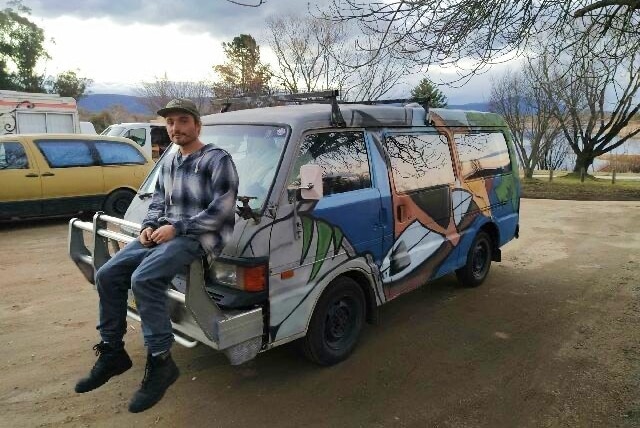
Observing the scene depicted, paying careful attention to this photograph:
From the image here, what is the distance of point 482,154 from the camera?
5750 mm

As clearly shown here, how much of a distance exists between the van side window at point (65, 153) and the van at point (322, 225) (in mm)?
6001

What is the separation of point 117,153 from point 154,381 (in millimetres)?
8192

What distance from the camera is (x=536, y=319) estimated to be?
16.4 feet

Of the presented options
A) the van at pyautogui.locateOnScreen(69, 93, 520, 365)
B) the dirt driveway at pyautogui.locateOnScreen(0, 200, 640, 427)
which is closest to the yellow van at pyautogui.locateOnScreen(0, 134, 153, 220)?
the dirt driveway at pyautogui.locateOnScreen(0, 200, 640, 427)

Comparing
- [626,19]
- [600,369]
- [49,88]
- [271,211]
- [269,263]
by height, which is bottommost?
[600,369]

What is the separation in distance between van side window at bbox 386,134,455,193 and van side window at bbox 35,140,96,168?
734 centimetres

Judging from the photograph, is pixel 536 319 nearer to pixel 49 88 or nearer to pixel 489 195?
pixel 489 195

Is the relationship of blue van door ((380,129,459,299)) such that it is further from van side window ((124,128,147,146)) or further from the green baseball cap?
van side window ((124,128,147,146))

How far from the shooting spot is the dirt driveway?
3.29m

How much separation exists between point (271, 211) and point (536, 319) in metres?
3.26

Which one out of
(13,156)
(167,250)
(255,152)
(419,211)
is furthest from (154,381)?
(13,156)

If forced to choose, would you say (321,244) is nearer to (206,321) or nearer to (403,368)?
(206,321)

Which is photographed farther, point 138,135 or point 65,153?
point 138,135

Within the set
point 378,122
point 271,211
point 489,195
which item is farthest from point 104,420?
point 489,195
